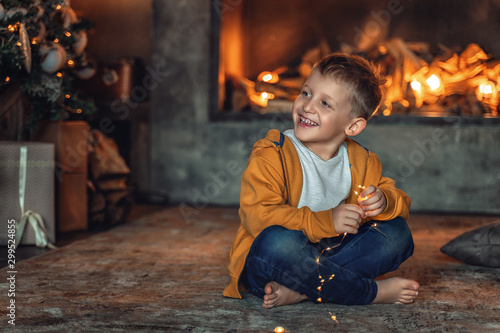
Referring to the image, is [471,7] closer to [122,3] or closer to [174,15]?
[174,15]

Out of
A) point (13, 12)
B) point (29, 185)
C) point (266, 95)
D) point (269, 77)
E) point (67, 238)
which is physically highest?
point (13, 12)

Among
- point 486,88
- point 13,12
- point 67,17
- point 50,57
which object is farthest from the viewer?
point 486,88

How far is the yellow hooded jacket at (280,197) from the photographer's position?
3.96 ft

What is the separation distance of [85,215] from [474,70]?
7.16 ft

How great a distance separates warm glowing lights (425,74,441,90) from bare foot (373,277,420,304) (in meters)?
1.89

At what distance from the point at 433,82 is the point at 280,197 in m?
2.03

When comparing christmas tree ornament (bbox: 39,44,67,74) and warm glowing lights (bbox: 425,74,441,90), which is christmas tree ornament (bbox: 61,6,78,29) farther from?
warm glowing lights (bbox: 425,74,441,90)

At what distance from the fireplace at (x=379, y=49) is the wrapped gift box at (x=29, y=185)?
1.18 m

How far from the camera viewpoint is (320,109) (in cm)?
131

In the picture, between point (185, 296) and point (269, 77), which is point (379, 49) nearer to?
point (269, 77)

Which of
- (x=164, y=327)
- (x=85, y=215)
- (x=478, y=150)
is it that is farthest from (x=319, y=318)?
(x=478, y=150)

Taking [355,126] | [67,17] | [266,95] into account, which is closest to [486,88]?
[266,95]

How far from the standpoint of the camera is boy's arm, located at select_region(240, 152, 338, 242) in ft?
3.92

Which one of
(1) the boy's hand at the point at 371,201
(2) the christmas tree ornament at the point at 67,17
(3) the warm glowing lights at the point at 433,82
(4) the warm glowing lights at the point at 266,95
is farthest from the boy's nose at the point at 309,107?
(3) the warm glowing lights at the point at 433,82
